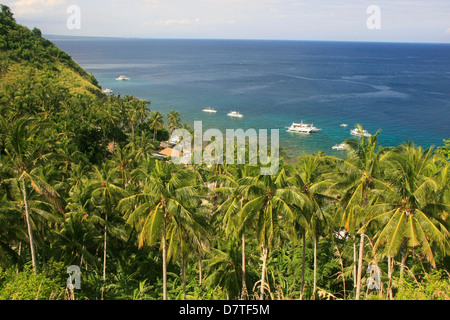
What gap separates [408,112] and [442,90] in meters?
39.4

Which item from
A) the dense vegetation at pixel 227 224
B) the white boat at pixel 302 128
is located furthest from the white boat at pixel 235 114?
the dense vegetation at pixel 227 224

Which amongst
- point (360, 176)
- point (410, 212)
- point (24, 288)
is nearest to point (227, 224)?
point (360, 176)

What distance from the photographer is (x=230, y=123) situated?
3339 inches

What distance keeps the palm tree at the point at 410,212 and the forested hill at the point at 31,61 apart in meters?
62.1

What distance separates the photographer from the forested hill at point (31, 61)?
6550cm

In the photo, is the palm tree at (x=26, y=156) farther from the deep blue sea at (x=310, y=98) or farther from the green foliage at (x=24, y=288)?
the deep blue sea at (x=310, y=98)

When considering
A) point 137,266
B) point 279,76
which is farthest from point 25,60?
point 279,76

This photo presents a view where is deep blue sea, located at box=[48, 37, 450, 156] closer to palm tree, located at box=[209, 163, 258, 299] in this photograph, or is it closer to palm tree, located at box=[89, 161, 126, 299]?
palm tree, located at box=[89, 161, 126, 299]

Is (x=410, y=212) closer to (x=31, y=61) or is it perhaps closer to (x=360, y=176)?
(x=360, y=176)

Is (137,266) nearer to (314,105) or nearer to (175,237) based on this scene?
(175,237)

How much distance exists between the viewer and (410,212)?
46.2 feet

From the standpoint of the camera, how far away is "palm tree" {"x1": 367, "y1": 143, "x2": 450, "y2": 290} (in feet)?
43.4

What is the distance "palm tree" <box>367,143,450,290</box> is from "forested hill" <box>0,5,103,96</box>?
62.1m

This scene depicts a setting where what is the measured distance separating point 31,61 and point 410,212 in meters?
78.5
